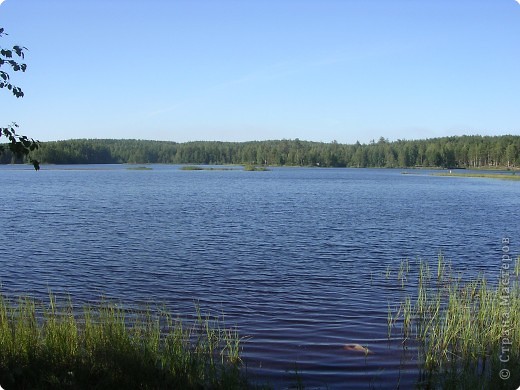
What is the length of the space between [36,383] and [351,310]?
769 cm

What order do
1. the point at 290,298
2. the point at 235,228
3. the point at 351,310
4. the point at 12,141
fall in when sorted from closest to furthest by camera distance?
the point at 12,141 → the point at 351,310 → the point at 290,298 → the point at 235,228

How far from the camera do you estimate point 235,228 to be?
25.2 m

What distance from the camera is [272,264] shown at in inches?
676

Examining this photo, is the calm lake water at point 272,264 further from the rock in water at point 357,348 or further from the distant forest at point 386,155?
the distant forest at point 386,155

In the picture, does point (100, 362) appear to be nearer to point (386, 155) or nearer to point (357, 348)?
point (357, 348)

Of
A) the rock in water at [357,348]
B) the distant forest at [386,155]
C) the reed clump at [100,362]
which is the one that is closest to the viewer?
the reed clump at [100,362]

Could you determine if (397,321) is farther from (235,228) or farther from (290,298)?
(235,228)

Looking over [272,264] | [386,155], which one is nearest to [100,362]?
[272,264]

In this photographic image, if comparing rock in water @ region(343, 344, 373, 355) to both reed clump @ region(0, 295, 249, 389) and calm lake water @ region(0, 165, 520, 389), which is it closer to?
calm lake water @ region(0, 165, 520, 389)

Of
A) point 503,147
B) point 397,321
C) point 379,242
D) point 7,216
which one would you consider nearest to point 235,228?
point 379,242

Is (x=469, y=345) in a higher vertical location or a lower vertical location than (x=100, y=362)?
lower

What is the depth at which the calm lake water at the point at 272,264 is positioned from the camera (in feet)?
31.0

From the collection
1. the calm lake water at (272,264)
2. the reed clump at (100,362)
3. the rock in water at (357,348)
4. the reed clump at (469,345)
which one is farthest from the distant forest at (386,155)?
the reed clump at (100,362)

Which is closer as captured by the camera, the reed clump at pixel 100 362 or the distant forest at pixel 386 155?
the reed clump at pixel 100 362
